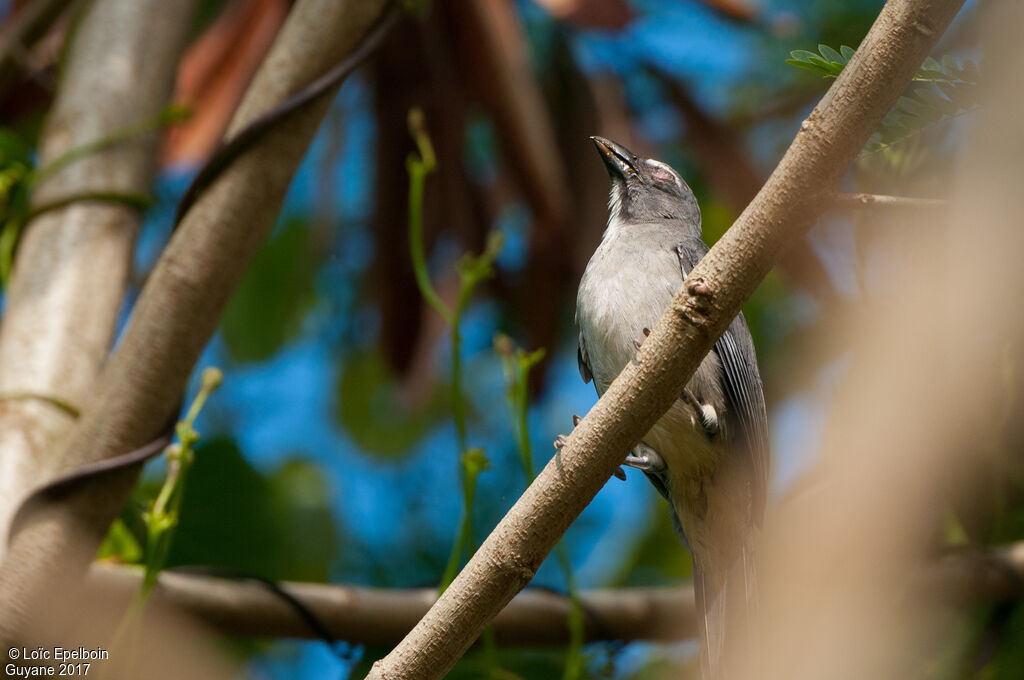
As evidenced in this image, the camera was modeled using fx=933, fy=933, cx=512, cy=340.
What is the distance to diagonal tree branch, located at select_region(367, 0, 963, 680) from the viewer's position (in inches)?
50.3

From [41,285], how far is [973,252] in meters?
2.30

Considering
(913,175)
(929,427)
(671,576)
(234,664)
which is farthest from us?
(671,576)

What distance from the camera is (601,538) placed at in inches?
147

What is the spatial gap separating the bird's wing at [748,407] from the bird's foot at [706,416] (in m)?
0.07

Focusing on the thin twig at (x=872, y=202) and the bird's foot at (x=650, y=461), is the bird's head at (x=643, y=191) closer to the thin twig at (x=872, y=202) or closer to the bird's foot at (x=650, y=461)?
the bird's foot at (x=650, y=461)

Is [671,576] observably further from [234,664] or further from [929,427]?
[929,427]

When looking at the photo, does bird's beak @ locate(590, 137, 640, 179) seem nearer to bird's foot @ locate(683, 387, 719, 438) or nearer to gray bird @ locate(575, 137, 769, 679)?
gray bird @ locate(575, 137, 769, 679)

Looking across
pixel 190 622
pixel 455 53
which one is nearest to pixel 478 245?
pixel 455 53

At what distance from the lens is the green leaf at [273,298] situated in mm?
4211

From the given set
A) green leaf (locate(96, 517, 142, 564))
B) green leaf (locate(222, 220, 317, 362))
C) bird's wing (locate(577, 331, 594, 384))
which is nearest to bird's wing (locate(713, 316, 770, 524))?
bird's wing (locate(577, 331, 594, 384))

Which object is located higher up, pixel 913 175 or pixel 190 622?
pixel 913 175

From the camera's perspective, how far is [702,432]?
7.70 ft

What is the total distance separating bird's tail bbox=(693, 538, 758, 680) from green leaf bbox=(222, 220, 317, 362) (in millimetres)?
2483

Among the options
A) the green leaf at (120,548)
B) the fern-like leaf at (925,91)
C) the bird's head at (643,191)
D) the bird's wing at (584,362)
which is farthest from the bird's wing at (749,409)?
the green leaf at (120,548)
